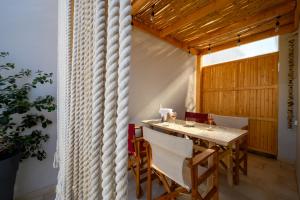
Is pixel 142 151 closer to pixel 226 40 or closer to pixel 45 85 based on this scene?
pixel 45 85

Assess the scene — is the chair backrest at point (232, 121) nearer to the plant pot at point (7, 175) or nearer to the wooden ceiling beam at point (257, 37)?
the wooden ceiling beam at point (257, 37)

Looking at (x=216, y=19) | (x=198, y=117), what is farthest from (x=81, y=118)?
(x=216, y=19)

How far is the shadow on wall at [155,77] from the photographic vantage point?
10.3ft

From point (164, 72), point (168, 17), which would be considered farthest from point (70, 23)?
point (164, 72)

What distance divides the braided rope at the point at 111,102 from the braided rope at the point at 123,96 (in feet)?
0.06

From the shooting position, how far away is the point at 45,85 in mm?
1763

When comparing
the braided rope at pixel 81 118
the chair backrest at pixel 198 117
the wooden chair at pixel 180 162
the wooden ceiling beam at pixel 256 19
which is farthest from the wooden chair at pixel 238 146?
the braided rope at pixel 81 118

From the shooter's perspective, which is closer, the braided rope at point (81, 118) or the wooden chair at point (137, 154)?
the braided rope at point (81, 118)

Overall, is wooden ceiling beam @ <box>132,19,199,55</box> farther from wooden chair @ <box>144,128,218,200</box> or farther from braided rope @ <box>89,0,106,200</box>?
braided rope @ <box>89,0,106,200</box>

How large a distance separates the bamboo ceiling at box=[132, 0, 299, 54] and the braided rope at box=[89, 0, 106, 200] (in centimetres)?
252

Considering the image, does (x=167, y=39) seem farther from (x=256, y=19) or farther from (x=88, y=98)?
(x=88, y=98)

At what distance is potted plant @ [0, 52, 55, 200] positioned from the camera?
4.33 ft

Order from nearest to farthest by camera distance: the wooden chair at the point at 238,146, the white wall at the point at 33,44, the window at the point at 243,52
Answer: the white wall at the point at 33,44 → the wooden chair at the point at 238,146 → the window at the point at 243,52

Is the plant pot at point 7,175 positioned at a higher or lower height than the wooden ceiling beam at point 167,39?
lower
